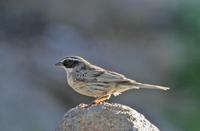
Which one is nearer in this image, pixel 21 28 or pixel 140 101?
pixel 140 101

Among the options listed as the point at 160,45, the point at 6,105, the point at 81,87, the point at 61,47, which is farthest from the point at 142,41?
the point at 81,87

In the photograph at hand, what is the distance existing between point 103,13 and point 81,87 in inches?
628

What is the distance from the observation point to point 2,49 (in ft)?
89.7

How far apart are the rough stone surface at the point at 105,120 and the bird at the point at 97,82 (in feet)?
3.55

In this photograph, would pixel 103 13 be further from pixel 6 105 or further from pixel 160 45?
pixel 6 105

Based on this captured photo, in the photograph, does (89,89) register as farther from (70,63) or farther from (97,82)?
(70,63)

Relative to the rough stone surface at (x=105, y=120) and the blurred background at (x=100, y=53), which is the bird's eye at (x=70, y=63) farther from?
the blurred background at (x=100, y=53)

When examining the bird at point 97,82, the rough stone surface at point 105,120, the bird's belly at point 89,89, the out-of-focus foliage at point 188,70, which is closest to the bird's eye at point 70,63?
the bird at point 97,82

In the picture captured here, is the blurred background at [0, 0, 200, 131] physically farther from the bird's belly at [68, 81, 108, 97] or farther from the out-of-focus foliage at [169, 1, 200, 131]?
the bird's belly at [68, 81, 108, 97]

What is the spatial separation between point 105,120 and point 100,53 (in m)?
15.7

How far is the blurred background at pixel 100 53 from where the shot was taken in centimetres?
2438

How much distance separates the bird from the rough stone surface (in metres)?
1.08

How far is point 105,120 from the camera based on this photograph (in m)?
11.4

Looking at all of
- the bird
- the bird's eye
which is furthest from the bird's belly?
the bird's eye
